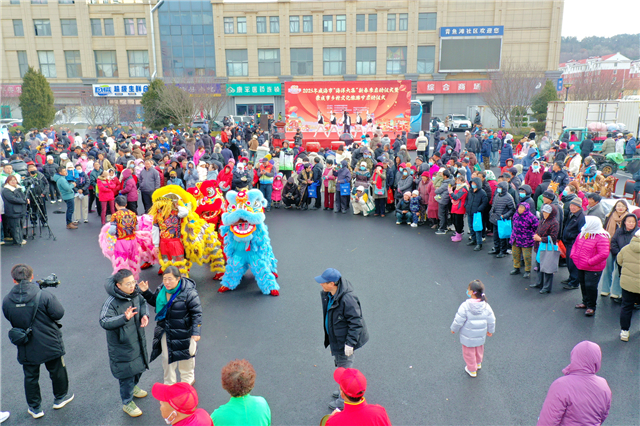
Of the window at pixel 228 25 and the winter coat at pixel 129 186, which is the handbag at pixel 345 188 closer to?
the winter coat at pixel 129 186

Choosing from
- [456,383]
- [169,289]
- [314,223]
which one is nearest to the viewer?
[169,289]

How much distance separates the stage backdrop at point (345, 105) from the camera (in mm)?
24812

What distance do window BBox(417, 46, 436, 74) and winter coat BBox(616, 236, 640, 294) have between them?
1613 inches

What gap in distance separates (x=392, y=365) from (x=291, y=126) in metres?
20.4

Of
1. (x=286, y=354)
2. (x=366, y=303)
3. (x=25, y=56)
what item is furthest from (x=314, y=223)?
(x=25, y=56)

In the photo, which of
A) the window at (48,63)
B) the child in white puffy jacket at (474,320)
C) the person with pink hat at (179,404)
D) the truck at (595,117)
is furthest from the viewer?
the window at (48,63)

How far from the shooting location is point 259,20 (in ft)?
143

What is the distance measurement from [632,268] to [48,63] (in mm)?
49769

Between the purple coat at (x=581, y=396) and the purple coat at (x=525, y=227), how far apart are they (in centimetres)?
515

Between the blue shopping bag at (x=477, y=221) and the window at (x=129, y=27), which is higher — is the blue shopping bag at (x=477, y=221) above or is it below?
below

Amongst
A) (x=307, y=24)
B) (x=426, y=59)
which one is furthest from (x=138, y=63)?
(x=426, y=59)

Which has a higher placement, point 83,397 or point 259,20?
point 259,20

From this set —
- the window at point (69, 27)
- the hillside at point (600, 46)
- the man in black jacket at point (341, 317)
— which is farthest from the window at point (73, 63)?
the hillside at point (600, 46)

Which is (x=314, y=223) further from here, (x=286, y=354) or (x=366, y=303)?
(x=286, y=354)
